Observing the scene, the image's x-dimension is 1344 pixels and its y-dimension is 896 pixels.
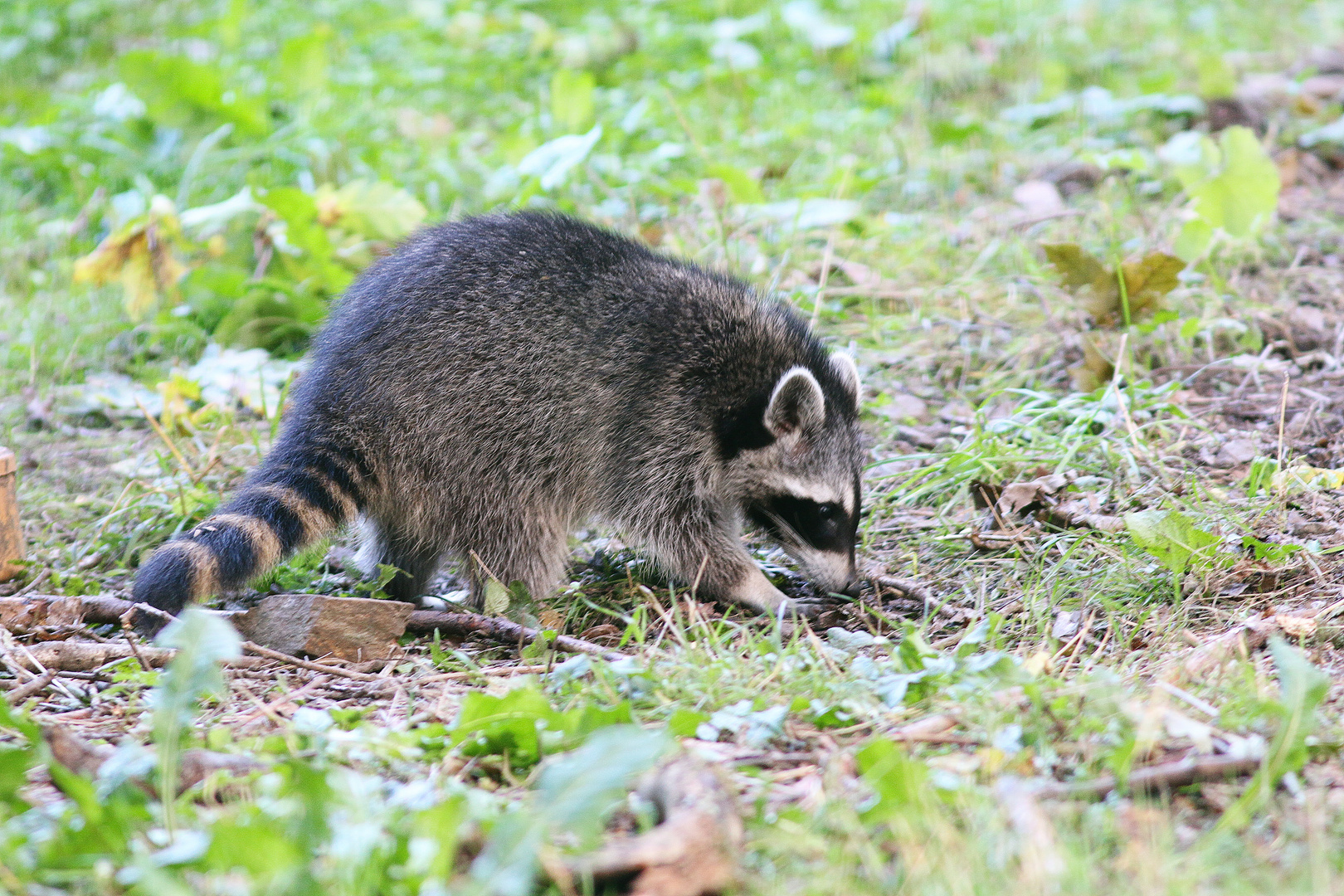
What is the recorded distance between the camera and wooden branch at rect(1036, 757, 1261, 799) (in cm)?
218

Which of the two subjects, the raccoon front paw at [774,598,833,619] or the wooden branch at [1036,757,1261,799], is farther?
the raccoon front paw at [774,598,833,619]

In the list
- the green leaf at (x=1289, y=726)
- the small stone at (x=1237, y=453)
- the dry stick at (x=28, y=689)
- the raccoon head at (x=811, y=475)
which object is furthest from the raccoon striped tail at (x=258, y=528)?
the small stone at (x=1237, y=453)

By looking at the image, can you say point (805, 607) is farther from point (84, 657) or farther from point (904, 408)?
point (84, 657)

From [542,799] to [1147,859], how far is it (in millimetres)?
Answer: 910

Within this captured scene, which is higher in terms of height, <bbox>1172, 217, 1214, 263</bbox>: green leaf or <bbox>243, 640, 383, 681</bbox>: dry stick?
<bbox>1172, 217, 1214, 263</bbox>: green leaf

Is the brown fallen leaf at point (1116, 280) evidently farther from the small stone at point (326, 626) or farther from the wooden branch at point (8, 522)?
the wooden branch at point (8, 522)

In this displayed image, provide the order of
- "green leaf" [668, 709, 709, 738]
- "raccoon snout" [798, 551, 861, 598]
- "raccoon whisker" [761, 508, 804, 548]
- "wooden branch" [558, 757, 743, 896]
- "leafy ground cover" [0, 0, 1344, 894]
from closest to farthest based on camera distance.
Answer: "wooden branch" [558, 757, 743, 896], "leafy ground cover" [0, 0, 1344, 894], "green leaf" [668, 709, 709, 738], "raccoon snout" [798, 551, 861, 598], "raccoon whisker" [761, 508, 804, 548]

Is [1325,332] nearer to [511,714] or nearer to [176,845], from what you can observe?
[511,714]

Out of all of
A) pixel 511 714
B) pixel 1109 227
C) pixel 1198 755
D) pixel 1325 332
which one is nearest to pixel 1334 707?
pixel 1198 755

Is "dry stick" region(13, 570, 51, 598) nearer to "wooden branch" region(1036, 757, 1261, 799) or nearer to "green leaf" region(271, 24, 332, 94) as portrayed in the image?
"wooden branch" region(1036, 757, 1261, 799)

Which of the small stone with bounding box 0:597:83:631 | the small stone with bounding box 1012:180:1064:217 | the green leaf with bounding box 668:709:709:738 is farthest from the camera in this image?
the small stone with bounding box 1012:180:1064:217

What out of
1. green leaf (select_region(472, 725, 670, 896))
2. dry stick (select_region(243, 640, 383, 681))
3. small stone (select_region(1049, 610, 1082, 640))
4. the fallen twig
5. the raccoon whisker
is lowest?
the fallen twig

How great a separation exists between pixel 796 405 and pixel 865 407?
2.89ft

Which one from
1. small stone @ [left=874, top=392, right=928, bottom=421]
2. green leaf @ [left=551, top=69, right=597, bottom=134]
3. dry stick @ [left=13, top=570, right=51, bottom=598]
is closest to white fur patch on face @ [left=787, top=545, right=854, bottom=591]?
small stone @ [left=874, top=392, right=928, bottom=421]
